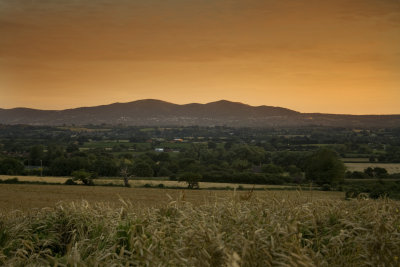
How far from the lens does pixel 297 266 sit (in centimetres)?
469

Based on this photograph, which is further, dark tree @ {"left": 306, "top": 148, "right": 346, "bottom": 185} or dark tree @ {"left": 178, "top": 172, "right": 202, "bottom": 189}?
dark tree @ {"left": 306, "top": 148, "right": 346, "bottom": 185}

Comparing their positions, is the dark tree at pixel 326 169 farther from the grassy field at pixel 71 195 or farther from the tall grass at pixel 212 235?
the tall grass at pixel 212 235

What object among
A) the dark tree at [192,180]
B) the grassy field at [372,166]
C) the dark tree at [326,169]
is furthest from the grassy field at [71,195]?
the grassy field at [372,166]

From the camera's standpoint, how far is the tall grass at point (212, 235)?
5.59 meters

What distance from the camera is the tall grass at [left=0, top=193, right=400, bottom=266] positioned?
18.3 ft

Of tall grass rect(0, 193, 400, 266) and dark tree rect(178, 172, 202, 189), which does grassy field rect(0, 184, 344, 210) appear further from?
tall grass rect(0, 193, 400, 266)

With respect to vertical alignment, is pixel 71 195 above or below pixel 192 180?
below

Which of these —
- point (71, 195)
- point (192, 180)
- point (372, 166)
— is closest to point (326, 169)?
point (372, 166)

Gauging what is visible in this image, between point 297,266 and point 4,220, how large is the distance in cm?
749

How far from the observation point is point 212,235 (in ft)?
20.3

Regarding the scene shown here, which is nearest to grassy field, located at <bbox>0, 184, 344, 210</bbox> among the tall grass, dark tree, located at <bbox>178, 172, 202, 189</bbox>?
dark tree, located at <bbox>178, 172, 202, 189</bbox>

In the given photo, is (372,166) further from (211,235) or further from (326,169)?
(211,235)

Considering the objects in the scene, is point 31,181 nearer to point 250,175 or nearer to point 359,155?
point 250,175

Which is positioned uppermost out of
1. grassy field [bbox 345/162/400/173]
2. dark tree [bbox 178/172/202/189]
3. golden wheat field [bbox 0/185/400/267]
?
golden wheat field [bbox 0/185/400/267]
